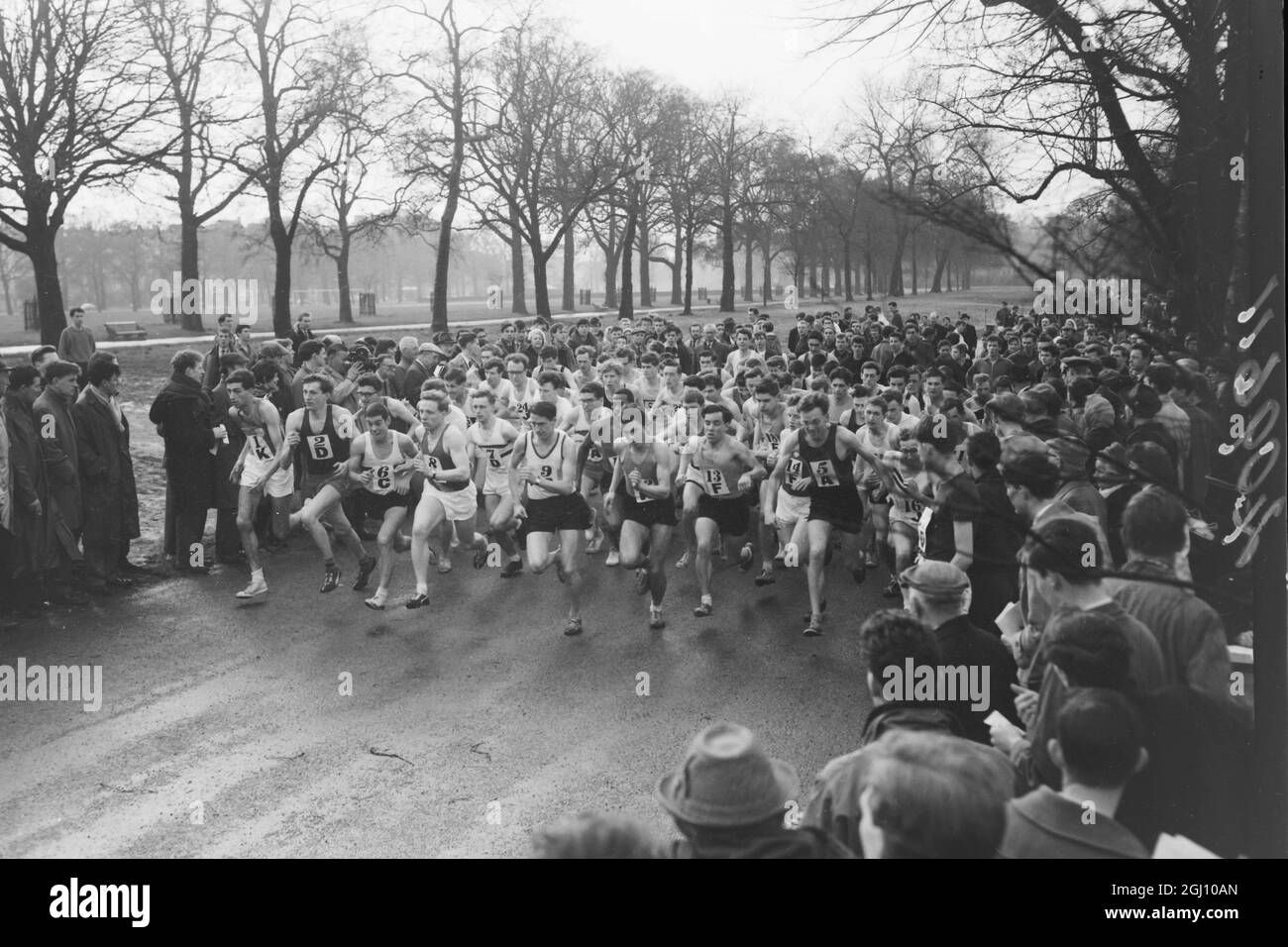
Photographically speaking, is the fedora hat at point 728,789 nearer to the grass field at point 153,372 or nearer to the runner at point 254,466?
the grass field at point 153,372

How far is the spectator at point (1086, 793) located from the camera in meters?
2.77

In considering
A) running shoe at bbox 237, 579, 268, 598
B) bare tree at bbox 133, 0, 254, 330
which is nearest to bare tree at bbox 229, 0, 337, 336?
bare tree at bbox 133, 0, 254, 330

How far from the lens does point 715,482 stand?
27.7 feet

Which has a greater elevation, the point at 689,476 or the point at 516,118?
the point at 516,118

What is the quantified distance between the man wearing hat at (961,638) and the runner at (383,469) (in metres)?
5.28

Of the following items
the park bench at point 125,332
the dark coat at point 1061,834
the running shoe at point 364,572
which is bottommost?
the running shoe at point 364,572

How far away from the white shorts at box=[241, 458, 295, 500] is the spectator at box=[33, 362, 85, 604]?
4.40 feet

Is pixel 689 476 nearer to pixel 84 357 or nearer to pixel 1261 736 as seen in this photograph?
pixel 1261 736

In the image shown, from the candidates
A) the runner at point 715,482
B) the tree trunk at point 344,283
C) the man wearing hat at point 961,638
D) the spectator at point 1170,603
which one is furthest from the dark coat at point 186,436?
the tree trunk at point 344,283

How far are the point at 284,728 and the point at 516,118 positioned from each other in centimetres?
2458

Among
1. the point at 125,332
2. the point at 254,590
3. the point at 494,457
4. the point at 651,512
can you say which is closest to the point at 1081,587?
the point at 651,512

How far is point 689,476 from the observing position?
8.57 meters

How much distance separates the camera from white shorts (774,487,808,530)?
8.43 meters
